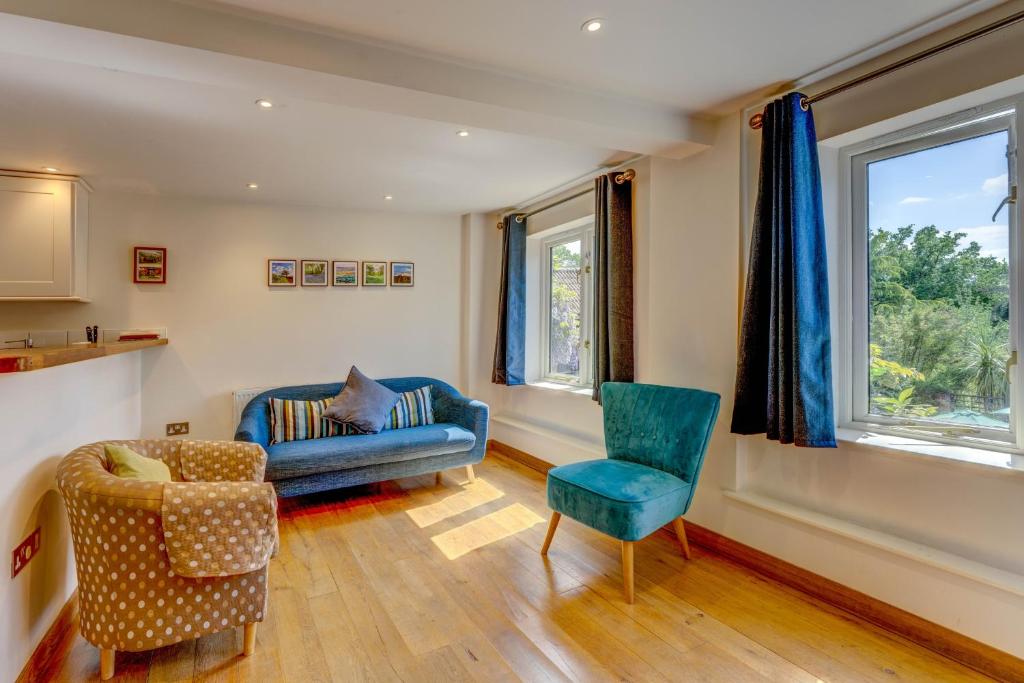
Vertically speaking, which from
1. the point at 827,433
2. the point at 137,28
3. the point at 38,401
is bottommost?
the point at 827,433

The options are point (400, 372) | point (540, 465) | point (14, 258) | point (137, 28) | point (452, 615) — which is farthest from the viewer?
point (400, 372)

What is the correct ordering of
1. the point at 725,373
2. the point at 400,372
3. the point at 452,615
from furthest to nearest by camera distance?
the point at 400,372, the point at 725,373, the point at 452,615

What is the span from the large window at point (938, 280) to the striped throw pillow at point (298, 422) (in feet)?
11.0

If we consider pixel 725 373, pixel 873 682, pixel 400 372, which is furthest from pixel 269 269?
pixel 873 682

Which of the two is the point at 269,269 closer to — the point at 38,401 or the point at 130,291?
the point at 130,291

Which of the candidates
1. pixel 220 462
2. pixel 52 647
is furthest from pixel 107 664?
pixel 220 462

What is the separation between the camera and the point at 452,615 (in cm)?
221

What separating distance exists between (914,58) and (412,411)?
3.66 metres

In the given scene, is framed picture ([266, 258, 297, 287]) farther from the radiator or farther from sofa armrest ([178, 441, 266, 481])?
sofa armrest ([178, 441, 266, 481])

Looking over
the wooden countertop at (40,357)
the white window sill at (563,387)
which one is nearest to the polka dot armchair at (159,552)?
the wooden countertop at (40,357)

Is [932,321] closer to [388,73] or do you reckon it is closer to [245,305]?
[388,73]

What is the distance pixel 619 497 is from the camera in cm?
231

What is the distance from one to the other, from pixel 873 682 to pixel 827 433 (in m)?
0.92

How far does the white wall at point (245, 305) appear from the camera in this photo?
396 centimetres
